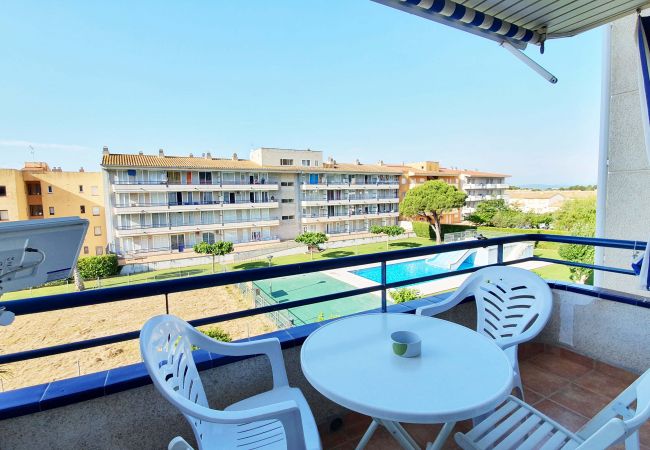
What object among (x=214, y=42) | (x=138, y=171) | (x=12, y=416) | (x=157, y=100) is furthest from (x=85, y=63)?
(x=12, y=416)

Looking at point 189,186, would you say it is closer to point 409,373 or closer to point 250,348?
point 250,348

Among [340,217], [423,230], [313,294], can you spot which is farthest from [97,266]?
[423,230]

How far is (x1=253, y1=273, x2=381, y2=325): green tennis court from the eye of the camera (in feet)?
38.7

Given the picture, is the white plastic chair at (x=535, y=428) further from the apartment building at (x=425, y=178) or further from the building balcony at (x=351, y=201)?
the apartment building at (x=425, y=178)

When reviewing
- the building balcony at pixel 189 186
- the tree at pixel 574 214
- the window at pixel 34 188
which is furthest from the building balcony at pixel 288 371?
the window at pixel 34 188

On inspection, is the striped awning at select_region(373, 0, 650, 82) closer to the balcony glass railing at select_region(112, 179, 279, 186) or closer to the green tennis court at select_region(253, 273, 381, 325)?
the green tennis court at select_region(253, 273, 381, 325)

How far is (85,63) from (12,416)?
37343 mm

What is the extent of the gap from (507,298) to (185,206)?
24246mm

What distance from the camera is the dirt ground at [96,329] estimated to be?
9492 millimetres

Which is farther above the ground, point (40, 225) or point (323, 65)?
point (323, 65)

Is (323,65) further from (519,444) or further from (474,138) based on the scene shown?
(519,444)

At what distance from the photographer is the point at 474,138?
35.7 m

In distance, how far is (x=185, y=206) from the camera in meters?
23.3

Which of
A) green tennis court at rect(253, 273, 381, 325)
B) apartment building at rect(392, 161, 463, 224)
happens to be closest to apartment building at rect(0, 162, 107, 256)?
green tennis court at rect(253, 273, 381, 325)
